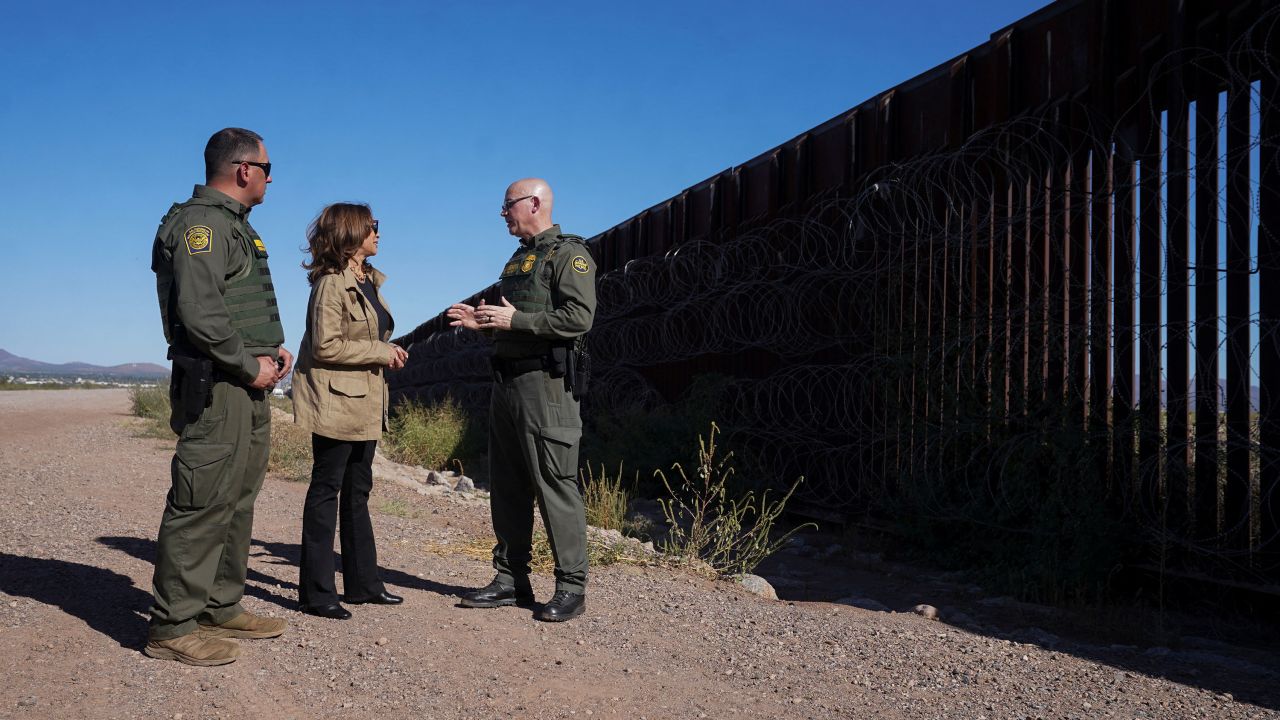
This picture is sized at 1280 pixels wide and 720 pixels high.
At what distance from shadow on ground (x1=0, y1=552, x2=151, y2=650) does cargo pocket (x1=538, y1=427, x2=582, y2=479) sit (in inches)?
64.2

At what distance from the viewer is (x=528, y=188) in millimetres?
4340

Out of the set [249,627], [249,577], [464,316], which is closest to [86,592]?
[249,577]

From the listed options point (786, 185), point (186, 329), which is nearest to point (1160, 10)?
point (786, 185)

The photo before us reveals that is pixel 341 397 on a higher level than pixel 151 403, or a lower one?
higher

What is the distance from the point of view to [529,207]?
4.33 m

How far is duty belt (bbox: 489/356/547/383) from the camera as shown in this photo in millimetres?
4176

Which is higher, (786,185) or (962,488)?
(786,185)

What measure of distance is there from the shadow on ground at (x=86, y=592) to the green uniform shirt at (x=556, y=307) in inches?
70.1

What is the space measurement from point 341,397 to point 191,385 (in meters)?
0.77

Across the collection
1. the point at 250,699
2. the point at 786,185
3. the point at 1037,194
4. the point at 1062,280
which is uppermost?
the point at 786,185

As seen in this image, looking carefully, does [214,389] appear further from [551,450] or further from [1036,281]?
[1036,281]

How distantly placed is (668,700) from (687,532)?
4.89 m

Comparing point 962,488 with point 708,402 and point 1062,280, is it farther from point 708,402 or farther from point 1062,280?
point 708,402

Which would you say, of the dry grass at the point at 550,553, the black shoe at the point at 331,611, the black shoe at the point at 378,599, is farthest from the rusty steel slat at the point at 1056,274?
the black shoe at the point at 331,611
